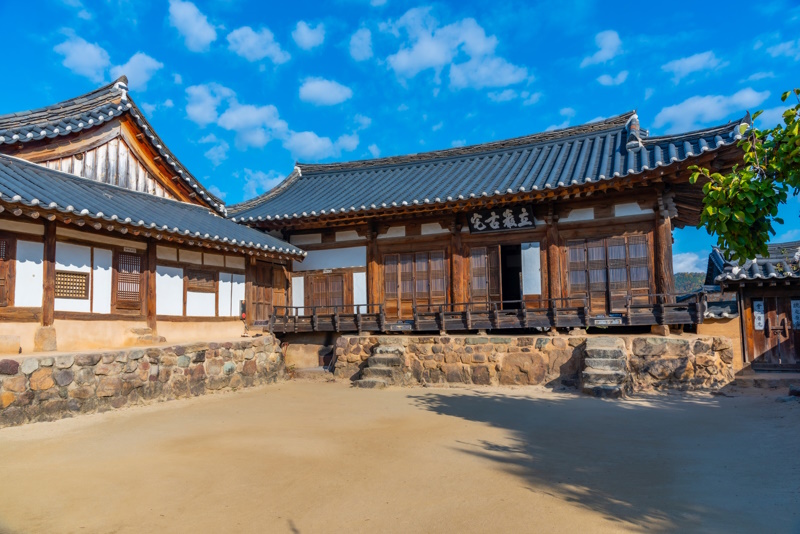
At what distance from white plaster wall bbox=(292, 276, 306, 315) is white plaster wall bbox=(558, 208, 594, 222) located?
330 inches

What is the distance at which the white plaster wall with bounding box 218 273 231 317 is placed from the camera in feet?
47.9

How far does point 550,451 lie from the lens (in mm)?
6637

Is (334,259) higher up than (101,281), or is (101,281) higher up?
(334,259)

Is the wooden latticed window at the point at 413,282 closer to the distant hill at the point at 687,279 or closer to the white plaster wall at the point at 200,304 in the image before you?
the white plaster wall at the point at 200,304

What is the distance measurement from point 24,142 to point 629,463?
13726 mm

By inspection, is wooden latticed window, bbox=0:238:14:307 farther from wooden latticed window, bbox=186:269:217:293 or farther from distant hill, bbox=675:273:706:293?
distant hill, bbox=675:273:706:293

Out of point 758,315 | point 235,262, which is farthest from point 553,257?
point 235,262

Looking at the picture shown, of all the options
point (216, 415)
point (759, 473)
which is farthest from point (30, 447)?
point (759, 473)

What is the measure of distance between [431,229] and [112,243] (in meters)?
8.39

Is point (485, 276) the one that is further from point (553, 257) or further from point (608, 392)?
point (608, 392)

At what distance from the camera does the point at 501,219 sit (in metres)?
14.6

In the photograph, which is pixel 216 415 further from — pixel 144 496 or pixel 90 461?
pixel 144 496

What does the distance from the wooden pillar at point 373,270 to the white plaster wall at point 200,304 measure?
452cm

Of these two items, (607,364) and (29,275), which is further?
(607,364)
